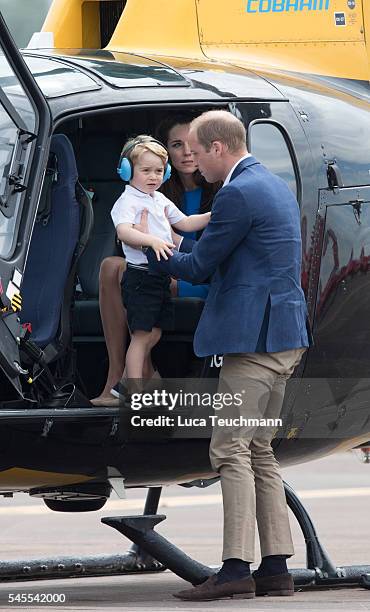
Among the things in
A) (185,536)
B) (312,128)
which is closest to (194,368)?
(312,128)

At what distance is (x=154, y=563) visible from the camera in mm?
8820

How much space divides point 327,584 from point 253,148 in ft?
8.04

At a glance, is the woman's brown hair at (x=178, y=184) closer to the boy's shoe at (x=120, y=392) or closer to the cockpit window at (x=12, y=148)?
the boy's shoe at (x=120, y=392)

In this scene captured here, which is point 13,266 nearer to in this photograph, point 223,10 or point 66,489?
point 66,489

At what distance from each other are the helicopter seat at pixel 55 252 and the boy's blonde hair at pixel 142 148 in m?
0.24

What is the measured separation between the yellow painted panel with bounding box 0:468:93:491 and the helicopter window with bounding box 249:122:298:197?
153cm

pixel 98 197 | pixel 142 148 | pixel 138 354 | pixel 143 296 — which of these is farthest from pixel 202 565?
pixel 142 148

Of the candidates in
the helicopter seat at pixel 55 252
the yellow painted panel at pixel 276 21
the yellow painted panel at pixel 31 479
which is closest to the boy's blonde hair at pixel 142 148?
the helicopter seat at pixel 55 252

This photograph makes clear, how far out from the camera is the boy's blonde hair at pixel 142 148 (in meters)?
6.27

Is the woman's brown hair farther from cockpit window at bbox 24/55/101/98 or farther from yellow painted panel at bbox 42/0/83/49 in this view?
yellow painted panel at bbox 42/0/83/49

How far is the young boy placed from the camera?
20.6 feet

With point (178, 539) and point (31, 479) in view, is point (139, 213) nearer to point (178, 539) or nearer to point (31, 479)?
point (31, 479)

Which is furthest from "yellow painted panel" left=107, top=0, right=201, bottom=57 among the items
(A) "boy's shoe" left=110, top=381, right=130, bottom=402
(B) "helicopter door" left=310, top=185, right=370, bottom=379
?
(A) "boy's shoe" left=110, top=381, right=130, bottom=402
